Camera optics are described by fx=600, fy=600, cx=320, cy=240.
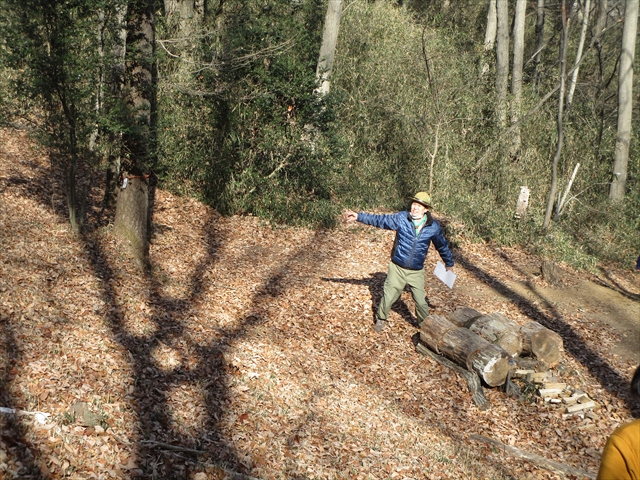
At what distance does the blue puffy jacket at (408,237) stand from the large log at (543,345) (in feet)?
5.48

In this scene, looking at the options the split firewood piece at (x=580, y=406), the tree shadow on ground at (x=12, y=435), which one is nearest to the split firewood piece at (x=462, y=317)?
the split firewood piece at (x=580, y=406)

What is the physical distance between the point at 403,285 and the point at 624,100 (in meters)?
12.8

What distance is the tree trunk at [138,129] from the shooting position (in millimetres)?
8812

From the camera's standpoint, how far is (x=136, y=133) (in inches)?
345

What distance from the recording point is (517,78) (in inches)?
746

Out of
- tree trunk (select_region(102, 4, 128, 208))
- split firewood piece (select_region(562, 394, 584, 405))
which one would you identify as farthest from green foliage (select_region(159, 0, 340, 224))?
split firewood piece (select_region(562, 394, 584, 405))

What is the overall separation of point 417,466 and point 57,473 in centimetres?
335

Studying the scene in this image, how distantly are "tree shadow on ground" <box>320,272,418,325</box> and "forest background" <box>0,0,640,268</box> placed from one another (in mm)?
2892

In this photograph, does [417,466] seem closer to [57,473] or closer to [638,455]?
[57,473]

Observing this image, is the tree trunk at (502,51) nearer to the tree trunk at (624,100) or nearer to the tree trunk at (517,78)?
the tree trunk at (517,78)

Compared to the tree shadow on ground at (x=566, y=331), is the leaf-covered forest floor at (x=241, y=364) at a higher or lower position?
higher

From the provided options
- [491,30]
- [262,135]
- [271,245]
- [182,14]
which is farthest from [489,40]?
[271,245]

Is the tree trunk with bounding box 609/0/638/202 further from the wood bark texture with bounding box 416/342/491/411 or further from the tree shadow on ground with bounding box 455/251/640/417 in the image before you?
the wood bark texture with bounding box 416/342/491/411

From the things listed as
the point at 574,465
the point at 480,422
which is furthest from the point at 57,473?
the point at 574,465
